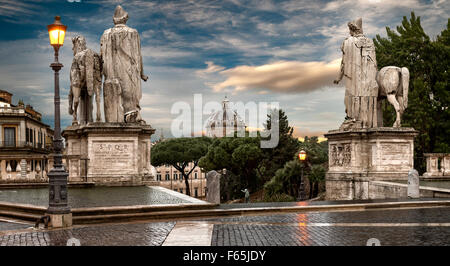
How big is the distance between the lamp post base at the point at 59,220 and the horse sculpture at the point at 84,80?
31.0 ft

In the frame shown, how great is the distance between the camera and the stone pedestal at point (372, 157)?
19781 mm

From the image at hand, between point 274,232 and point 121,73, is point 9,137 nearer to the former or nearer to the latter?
point 121,73

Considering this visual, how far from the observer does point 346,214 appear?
1211 centimetres

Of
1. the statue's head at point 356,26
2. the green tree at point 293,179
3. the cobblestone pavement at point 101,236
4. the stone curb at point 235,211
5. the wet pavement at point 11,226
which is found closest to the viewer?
the cobblestone pavement at point 101,236

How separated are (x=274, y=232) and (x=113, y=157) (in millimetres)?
10268

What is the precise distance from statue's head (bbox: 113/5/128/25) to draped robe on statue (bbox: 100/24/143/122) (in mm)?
529

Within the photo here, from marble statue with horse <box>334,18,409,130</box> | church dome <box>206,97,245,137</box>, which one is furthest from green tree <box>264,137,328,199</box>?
church dome <box>206,97,245,137</box>

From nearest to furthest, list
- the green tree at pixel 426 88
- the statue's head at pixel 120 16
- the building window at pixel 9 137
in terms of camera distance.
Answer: the statue's head at pixel 120 16 → the green tree at pixel 426 88 → the building window at pixel 9 137

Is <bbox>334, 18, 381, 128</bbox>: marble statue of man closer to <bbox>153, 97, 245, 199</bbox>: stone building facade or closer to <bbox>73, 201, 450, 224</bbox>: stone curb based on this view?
<bbox>73, 201, 450, 224</bbox>: stone curb

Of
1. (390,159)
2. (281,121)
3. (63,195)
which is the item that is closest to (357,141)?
(390,159)

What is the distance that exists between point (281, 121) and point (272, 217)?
40784mm

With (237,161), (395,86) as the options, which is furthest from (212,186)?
(237,161)

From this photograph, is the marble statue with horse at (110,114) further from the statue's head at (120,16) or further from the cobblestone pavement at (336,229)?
the cobblestone pavement at (336,229)

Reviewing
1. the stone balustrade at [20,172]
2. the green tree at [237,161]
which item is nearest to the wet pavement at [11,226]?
the stone balustrade at [20,172]
